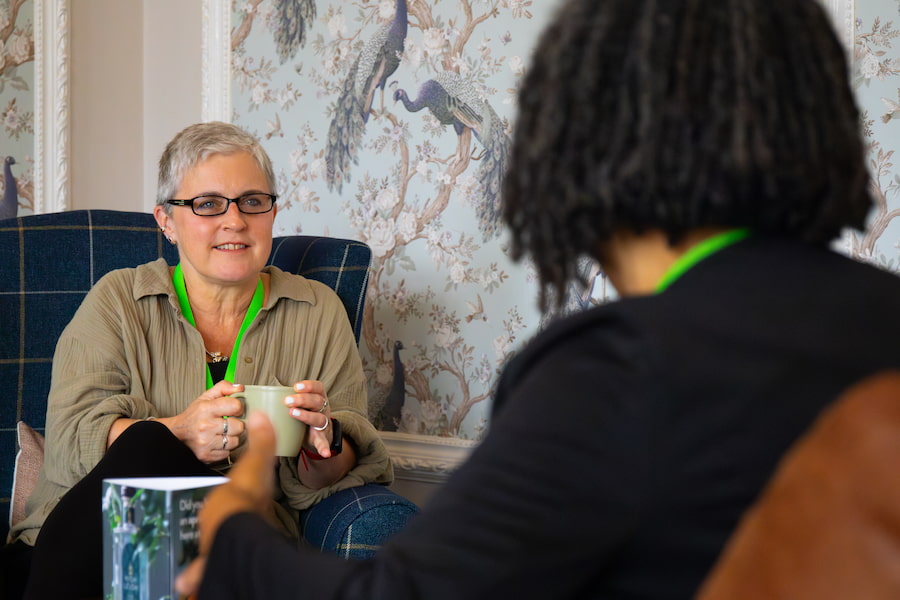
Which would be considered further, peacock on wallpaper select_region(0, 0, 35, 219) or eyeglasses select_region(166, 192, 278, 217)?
peacock on wallpaper select_region(0, 0, 35, 219)

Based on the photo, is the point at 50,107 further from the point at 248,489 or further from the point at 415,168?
the point at 248,489

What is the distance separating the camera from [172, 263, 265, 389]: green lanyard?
1815mm

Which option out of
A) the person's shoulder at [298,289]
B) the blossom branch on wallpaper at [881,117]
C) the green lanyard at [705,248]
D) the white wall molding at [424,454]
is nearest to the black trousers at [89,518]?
the person's shoulder at [298,289]

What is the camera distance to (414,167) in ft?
7.57

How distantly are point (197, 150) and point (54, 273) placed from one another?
0.47 meters

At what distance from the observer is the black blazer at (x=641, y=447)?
21.6 inches

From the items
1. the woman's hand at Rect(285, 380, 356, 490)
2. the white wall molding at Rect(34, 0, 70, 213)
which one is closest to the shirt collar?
the woman's hand at Rect(285, 380, 356, 490)

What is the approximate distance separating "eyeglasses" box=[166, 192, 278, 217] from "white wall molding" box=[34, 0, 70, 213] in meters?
0.88

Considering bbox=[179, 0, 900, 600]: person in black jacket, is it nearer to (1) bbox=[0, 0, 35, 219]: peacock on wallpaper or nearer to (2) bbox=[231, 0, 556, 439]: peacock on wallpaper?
(2) bbox=[231, 0, 556, 439]: peacock on wallpaper

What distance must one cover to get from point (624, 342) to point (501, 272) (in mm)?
1609

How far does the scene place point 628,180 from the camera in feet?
2.02

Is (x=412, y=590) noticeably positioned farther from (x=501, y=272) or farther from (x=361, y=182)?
(x=361, y=182)

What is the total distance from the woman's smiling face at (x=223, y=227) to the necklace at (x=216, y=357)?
14cm

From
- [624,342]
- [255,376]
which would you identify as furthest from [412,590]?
[255,376]
